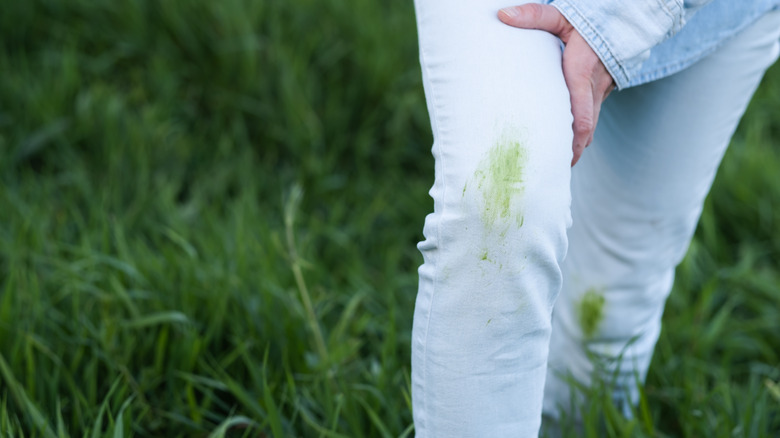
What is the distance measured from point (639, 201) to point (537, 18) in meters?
0.47

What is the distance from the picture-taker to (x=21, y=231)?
1733 mm

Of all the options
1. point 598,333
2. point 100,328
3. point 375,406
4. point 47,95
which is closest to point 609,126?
point 598,333

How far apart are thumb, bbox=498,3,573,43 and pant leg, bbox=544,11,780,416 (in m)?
0.32

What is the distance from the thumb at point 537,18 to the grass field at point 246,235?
568 millimetres

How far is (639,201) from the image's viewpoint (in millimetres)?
1237

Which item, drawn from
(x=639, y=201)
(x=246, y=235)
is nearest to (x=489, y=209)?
(x=639, y=201)

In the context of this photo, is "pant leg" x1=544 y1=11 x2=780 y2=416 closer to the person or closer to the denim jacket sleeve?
the person

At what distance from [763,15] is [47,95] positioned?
1.87 meters

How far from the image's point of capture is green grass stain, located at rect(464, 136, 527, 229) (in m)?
0.83

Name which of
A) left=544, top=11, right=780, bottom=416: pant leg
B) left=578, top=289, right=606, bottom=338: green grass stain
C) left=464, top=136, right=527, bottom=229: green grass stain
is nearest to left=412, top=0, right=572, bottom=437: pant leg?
left=464, top=136, right=527, bottom=229: green grass stain

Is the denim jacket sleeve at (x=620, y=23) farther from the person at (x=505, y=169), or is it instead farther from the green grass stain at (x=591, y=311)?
the green grass stain at (x=591, y=311)

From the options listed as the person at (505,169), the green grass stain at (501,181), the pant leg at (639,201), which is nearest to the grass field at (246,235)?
the pant leg at (639,201)

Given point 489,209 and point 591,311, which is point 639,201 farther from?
point 489,209

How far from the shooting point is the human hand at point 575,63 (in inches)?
34.5
